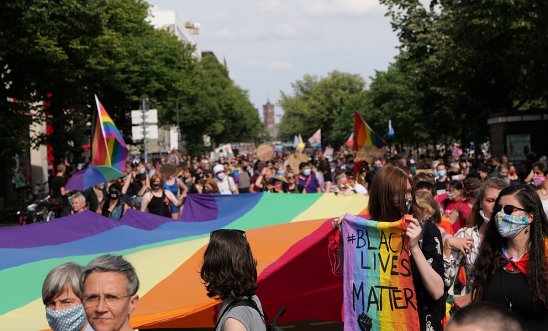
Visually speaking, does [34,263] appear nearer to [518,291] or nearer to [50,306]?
[50,306]

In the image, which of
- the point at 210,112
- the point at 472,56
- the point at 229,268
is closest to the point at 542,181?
the point at 229,268

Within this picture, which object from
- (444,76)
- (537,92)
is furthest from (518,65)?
(444,76)

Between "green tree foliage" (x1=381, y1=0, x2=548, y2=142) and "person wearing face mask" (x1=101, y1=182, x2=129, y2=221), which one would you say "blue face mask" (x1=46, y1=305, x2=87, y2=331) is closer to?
"person wearing face mask" (x1=101, y1=182, x2=129, y2=221)

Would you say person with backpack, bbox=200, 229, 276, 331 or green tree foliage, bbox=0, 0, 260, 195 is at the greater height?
green tree foliage, bbox=0, 0, 260, 195

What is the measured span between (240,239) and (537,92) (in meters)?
32.2

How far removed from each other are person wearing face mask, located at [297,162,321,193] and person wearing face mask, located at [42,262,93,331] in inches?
657

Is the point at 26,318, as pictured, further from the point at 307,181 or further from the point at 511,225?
the point at 307,181

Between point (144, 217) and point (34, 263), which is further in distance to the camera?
point (144, 217)

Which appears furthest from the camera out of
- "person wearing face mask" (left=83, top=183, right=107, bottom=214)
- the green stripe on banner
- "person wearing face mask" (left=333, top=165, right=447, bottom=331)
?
"person wearing face mask" (left=83, top=183, right=107, bottom=214)

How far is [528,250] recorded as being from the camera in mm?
4891

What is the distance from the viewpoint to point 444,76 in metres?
40.9

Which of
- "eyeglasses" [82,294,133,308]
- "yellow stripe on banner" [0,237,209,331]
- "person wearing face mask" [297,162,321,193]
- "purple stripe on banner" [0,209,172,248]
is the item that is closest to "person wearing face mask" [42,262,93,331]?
"eyeglasses" [82,294,133,308]

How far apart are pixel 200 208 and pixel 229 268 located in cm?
1055

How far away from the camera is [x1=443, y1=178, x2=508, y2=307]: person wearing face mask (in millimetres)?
6430
